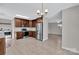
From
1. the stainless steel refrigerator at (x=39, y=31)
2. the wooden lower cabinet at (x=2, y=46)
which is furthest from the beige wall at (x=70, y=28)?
the wooden lower cabinet at (x=2, y=46)

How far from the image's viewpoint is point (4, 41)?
7.32ft

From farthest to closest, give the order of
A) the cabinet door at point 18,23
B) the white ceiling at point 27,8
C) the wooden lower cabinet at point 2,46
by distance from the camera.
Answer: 1. the cabinet door at point 18,23
2. the white ceiling at point 27,8
3. the wooden lower cabinet at point 2,46

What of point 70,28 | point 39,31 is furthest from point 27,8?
point 70,28

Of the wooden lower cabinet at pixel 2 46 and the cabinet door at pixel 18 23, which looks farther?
the cabinet door at pixel 18 23

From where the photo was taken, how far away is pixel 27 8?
7.99 feet

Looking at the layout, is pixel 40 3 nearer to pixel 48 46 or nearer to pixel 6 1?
pixel 6 1

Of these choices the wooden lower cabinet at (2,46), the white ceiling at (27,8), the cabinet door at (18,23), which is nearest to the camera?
the wooden lower cabinet at (2,46)

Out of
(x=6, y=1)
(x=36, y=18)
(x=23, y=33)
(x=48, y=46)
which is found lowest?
(x=48, y=46)

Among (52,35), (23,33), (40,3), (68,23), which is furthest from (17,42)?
(68,23)

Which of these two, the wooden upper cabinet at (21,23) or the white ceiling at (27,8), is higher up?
the white ceiling at (27,8)

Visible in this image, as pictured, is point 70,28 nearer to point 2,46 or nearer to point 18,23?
point 18,23

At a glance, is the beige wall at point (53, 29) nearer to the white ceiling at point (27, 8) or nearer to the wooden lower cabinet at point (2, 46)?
the white ceiling at point (27, 8)

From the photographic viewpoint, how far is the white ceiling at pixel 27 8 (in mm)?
2285

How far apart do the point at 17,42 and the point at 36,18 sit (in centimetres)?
81
